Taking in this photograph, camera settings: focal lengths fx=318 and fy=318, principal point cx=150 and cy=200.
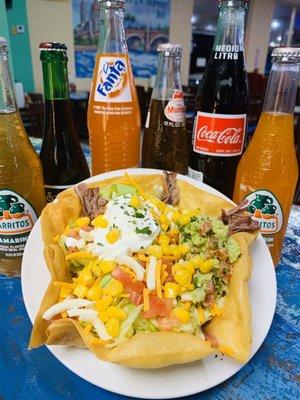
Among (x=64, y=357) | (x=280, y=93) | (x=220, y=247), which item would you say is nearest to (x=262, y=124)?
(x=280, y=93)

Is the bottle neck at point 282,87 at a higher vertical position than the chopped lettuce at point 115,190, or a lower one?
higher

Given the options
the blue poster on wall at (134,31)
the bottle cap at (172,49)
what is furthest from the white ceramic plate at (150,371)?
the blue poster on wall at (134,31)

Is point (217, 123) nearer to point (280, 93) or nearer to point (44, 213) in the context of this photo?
point (280, 93)

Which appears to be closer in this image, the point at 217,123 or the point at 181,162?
the point at 217,123

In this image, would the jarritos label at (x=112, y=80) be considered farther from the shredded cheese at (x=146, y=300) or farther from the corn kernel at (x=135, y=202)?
the shredded cheese at (x=146, y=300)

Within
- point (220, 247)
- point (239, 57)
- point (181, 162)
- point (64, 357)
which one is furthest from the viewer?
point (181, 162)

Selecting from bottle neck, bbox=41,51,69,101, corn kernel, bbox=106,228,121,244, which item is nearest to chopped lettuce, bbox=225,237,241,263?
corn kernel, bbox=106,228,121,244
